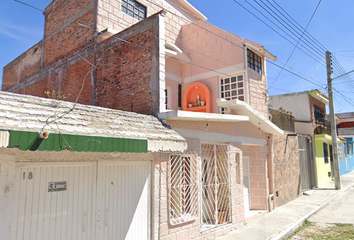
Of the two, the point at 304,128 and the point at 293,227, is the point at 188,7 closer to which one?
the point at 304,128

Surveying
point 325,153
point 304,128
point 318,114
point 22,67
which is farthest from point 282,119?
point 22,67

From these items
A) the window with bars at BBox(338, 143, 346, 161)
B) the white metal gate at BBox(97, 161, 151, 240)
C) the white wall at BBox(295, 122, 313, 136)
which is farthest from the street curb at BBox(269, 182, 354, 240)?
the window with bars at BBox(338, 143, 346, 161)

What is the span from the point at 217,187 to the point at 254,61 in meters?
6.08

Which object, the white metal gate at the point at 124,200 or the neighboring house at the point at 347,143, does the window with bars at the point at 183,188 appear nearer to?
the white metal gate at the point at 124,200

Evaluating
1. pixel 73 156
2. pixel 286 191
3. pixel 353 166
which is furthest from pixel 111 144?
pixel 353 166

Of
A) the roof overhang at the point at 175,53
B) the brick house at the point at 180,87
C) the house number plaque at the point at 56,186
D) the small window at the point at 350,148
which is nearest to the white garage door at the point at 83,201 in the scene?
the house number plaque at the point at 56,186

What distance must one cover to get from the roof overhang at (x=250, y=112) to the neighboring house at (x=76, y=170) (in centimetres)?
288

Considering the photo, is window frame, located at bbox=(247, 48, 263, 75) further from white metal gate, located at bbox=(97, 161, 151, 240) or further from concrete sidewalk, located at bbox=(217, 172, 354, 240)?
white metal gate, located at bbox=(97, 161, 151, 240)

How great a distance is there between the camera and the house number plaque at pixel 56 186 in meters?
4.28

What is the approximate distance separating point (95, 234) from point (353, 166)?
102 ft

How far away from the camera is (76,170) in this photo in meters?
4.66

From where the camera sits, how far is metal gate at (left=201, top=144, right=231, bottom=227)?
304 inches

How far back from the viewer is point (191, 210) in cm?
664

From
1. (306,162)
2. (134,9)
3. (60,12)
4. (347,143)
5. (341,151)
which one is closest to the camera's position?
(134,9)
